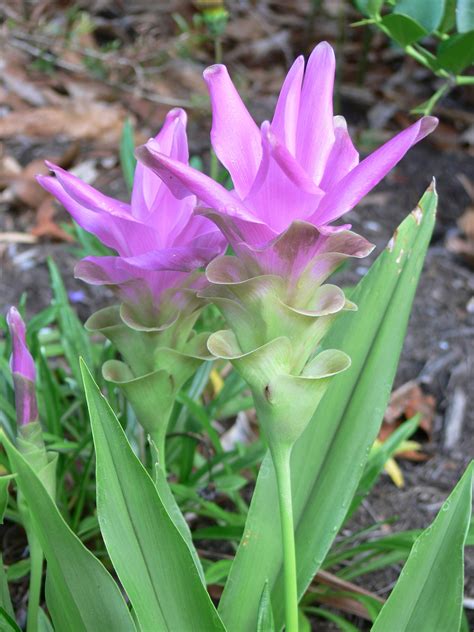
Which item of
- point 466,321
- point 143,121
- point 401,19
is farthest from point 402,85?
point 401,19

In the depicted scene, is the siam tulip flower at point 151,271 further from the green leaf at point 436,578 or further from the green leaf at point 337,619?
the green leaf at point 337,619

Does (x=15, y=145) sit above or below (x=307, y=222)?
below

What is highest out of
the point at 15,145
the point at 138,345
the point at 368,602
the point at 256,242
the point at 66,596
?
the point at 256,242

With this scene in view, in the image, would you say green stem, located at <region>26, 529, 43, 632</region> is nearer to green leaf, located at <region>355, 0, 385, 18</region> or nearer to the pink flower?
the pink flower

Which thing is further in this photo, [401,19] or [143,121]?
[143,121]

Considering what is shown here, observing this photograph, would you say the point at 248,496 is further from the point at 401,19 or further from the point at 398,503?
the point at 401,19
